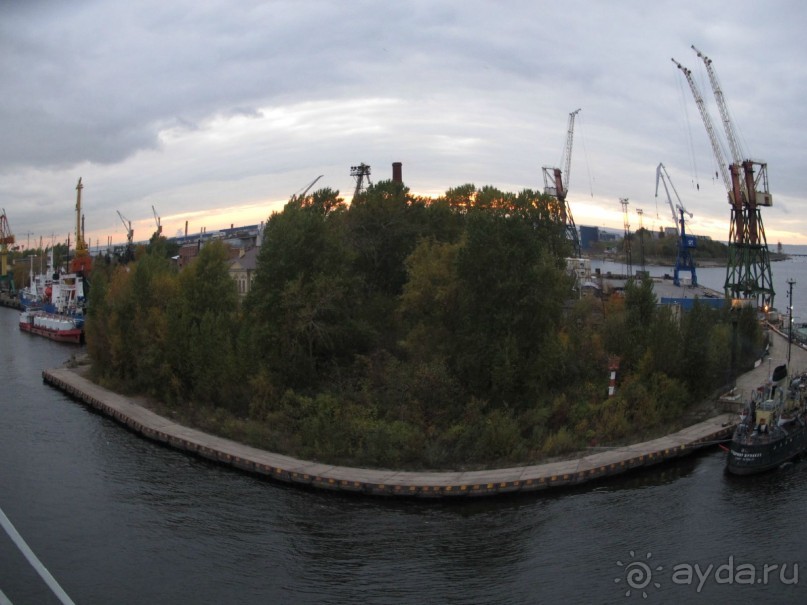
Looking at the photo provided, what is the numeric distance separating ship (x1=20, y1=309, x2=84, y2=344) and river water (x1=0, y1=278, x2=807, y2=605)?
5820 centimetres

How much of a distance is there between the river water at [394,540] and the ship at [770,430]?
71 centimetres

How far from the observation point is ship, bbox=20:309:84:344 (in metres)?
89.8

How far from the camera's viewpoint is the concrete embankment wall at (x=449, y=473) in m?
30.4

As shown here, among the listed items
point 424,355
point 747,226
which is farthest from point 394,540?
point 747,226

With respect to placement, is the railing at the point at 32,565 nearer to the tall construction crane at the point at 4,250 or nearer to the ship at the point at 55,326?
the ship at the point at 55,326

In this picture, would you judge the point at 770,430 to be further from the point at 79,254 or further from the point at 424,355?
the point at 79,254

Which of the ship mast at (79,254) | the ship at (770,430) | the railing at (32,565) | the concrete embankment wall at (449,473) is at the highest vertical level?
the ship mast at (79,254)

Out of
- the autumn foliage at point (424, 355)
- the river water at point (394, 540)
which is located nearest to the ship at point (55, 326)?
the autumn foliage at point (424, 355)

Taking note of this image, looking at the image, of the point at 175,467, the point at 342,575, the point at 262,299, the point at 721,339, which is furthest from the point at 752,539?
the point at 262,299

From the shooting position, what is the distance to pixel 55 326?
307ft

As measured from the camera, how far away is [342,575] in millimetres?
23656

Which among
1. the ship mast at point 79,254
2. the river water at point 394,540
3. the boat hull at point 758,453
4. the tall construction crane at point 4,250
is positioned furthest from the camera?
the tall construction crane at point 4,250

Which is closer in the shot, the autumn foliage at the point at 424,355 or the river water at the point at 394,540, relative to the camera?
the river water at the point at 394,540

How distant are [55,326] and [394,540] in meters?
79.8
